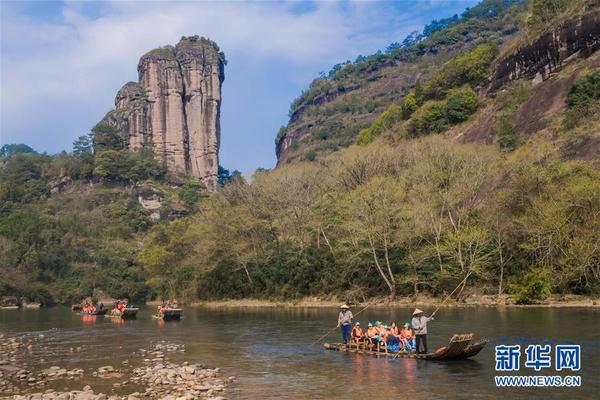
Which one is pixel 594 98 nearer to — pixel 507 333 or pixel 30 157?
pixel 507 333

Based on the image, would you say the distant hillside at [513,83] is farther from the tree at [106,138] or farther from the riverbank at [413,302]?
the tree at [106,138]

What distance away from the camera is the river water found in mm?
18469

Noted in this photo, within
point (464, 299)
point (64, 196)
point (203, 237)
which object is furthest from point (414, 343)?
point (64, 196)

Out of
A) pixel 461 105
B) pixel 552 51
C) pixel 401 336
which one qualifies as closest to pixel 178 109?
pixel 461 105

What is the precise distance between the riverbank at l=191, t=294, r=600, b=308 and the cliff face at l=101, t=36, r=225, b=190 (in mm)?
89639

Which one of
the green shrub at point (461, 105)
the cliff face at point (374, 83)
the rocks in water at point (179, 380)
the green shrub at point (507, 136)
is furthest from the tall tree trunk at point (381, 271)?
the cliff face at point (374, 83)

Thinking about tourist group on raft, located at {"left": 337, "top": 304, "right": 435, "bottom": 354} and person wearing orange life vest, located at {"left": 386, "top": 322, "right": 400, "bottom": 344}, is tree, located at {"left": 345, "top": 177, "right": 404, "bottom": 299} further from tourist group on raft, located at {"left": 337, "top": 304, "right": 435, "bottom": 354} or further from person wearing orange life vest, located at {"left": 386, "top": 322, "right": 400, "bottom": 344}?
person wearing orange life vest, located at {"left": 386, "top": 322, "right": 400, "bottom": 344}

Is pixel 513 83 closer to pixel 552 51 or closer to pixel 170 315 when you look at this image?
pixel 552 51

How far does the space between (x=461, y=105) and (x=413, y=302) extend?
141 feet

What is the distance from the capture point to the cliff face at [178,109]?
15512cm

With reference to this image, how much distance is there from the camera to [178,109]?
157m

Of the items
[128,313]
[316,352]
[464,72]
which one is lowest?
[316,352]

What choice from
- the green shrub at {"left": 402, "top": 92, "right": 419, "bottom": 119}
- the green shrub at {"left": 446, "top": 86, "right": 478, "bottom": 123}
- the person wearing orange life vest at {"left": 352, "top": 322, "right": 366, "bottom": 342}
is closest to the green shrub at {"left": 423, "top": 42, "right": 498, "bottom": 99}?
the green shrub at {"left": 402, "top": 92, "right": 419, "bottom": 119}

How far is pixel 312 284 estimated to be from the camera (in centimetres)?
6097
